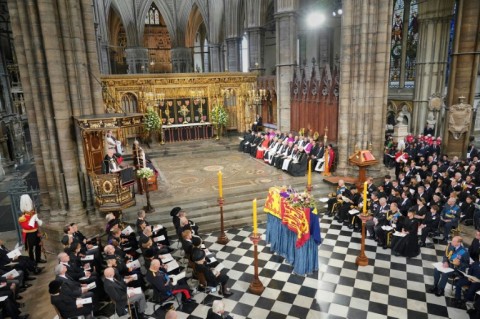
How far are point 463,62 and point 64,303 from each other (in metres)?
16.4

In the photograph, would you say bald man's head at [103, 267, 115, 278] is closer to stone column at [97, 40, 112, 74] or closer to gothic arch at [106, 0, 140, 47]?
stone column at [97, 40, 112, 74]

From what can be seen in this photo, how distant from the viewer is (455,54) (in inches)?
579

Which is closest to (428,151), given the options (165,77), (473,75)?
(473,75)

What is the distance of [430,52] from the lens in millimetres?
20453

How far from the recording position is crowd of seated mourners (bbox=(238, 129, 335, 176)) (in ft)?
44.9

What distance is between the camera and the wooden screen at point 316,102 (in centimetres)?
1541

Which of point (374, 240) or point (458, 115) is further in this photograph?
point (458, 115)

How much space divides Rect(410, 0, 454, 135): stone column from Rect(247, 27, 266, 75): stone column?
9480mm

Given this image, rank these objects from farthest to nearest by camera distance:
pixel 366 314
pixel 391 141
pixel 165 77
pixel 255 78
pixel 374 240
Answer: pixel 255 78 < pixel 165 77 < pixel 391 141 < pixel 374 240 < pixel 366 314

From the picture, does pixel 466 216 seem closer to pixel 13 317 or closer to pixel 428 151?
pixel 428 151

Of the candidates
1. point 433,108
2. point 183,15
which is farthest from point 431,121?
point 183,15

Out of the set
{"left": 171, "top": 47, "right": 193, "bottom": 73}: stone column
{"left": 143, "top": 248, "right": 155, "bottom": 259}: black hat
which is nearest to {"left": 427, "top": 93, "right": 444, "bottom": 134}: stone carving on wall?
{"left": 143, "top": 248, "right": 155, "bottom": 259}: black hat

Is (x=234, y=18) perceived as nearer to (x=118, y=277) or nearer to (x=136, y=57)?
(x=136, y=57)

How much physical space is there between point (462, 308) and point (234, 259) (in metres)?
4.77
